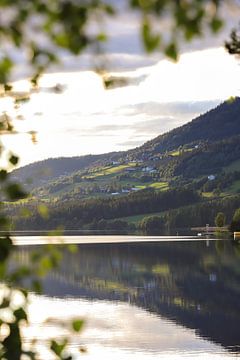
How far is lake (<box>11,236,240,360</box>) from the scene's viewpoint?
38906 millimetres

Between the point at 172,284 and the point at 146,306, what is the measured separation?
1382cm

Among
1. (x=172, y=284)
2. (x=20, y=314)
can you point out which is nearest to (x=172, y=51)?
(x=20, y=314)

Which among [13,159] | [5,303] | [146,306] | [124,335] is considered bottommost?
[124,335]

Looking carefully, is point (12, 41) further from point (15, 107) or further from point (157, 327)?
point (157, 327)

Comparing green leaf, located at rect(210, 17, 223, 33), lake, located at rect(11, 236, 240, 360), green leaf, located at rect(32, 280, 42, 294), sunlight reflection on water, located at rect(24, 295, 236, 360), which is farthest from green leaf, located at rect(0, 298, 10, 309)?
sunlight reflection on water, located at rect(24, 295, 236, 360)

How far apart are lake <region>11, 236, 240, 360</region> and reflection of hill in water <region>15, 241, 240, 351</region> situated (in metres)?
0.06

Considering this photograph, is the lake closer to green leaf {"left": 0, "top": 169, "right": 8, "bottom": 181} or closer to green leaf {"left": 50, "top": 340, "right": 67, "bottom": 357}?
green leaf {"left": 50, "top": 340, "right": 67, "bottom": 357}

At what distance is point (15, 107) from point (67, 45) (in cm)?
239

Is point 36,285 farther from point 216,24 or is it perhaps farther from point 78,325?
point 216,24

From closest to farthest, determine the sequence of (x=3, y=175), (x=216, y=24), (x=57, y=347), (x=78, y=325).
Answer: (x=216, y=24) → (x=78, y=325) → (x=57, y=347) → (x=3, y=175)

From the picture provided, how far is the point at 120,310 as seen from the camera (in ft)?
176

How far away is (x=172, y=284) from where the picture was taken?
70125 millimetres

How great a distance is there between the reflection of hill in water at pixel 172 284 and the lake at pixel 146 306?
63mm

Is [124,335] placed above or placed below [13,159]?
below
